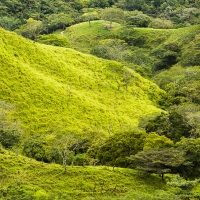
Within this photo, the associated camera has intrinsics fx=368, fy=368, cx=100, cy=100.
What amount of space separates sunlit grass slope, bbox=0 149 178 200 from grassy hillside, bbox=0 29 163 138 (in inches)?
815

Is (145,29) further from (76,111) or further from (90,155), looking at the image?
(90,155)

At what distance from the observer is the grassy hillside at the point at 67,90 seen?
69.3 m

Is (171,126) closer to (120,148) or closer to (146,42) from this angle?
(120,148)

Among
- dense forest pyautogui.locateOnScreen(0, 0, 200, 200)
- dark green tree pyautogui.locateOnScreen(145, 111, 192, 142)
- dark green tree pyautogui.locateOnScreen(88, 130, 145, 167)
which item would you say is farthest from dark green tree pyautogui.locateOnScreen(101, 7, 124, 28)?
dark green tree pyautogui.locateOnScreen(88, 130, 145, 167)

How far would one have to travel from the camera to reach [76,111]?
7281 cm

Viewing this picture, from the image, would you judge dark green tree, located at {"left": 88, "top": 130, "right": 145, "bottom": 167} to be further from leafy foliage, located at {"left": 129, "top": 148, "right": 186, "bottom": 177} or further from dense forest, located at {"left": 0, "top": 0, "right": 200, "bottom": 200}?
leafy foliage, located at {"left": 129, "top": 148, "right": 186, "bottom": 177}

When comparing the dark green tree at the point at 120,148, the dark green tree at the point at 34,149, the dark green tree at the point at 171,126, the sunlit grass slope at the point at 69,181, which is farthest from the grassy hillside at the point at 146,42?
the sunlit grass slope at the point at 69,181

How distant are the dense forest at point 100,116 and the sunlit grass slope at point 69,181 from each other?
118 mm

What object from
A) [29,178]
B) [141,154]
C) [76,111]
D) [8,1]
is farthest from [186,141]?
[8,1]

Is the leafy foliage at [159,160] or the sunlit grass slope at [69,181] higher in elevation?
the leafy foliage at [159,160]

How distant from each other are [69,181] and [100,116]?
31893mm

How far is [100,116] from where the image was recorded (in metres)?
73.6

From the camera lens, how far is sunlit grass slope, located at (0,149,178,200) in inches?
1538

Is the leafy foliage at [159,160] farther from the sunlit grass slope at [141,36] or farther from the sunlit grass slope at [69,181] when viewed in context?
the sunlit grass slope at [141,36]
